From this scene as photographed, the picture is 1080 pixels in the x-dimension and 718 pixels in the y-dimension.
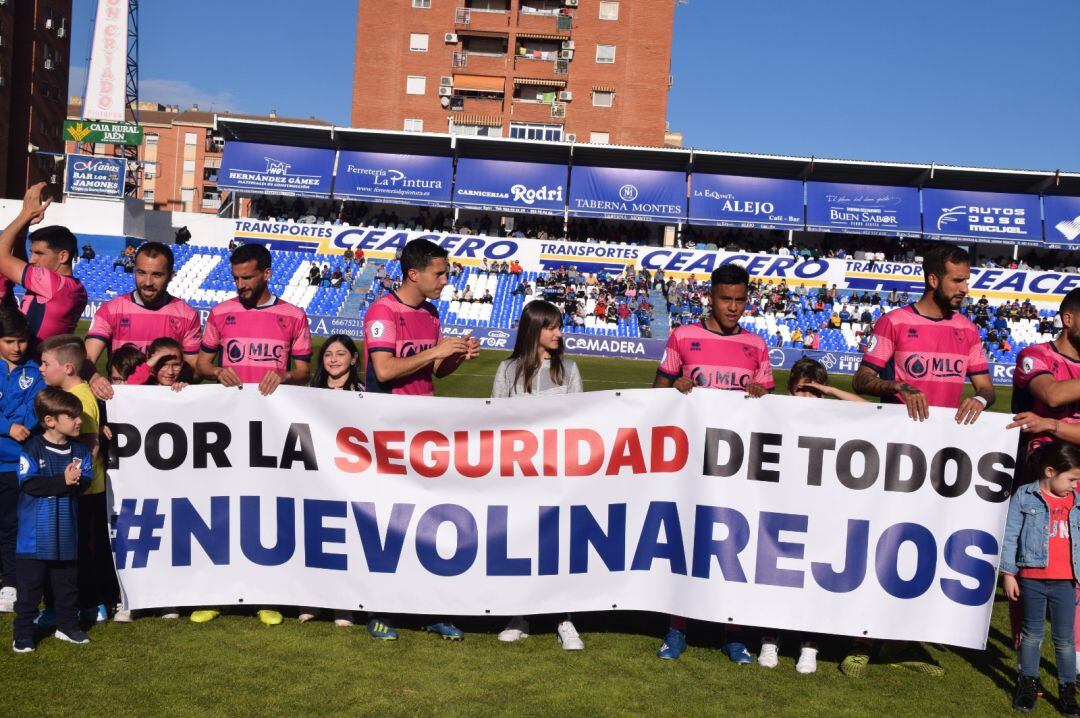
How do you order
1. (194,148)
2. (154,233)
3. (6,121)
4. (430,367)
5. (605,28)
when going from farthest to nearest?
(194,148) < (6,121) < (605,28) < (154,233) < (430,367)

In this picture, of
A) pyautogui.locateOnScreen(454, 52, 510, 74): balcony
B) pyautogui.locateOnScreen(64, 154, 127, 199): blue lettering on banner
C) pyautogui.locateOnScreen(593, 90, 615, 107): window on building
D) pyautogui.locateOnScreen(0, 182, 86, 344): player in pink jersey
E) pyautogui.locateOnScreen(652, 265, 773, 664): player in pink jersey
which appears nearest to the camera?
pyautogui.locateOnScreen(652, 265, 773, 664): player in pink jersey

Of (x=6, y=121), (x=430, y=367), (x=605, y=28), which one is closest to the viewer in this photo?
(x=430, y=367)

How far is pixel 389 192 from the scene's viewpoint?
44719mm

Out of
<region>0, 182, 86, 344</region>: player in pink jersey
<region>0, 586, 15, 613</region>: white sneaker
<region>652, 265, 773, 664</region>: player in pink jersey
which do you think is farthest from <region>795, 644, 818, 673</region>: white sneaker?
<region>0, 182, 86, 344</region>: player in pink jersey

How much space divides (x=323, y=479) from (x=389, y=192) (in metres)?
41.0

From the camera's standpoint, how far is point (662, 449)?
5391 mm

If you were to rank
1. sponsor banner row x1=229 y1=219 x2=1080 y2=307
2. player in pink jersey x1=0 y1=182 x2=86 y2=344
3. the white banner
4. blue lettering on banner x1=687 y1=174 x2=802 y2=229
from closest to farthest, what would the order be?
player in pink jersey x1=0 y1=182 x2=86 y2=344 < sponsor banner row x1=229 y1=219 x2=1080 y2=307 < blue lettering on banner x1=687 y1=174 x2=802 y2=229 < the white banner

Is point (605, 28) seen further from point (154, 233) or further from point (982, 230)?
point (154, 233)

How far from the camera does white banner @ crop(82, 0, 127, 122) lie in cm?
4509

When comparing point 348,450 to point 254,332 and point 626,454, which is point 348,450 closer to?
point 254,332

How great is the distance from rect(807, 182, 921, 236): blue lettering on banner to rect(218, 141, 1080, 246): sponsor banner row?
0.05 metres

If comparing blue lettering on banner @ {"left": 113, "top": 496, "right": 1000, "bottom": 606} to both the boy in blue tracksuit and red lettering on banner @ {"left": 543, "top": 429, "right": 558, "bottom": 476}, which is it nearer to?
red lettering on banner @ {"left": 543, "top": 429, "right": 558, "bottom": 476}

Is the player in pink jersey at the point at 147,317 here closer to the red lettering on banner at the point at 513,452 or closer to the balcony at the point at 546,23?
the red lettering on banner at the point at 513,452

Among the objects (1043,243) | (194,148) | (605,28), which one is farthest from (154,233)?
(194,148)
